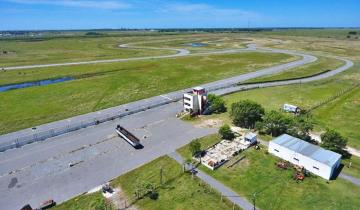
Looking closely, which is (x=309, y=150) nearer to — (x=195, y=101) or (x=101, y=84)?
(x=195, y=101)

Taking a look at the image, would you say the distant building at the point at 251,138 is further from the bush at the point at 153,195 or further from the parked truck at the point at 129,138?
the bush at the point at 153,195

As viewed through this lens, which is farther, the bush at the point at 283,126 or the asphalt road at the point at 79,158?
Answer: the bush at the point at 283,126

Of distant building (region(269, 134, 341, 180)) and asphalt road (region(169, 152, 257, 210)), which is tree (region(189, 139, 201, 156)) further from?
distant building (region(269, 134, 341, 180))

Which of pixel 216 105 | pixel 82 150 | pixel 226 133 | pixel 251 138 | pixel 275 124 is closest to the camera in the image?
pixel 82 150

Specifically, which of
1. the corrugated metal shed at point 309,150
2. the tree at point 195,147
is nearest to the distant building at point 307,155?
the corrugated metal shed at point 309,150

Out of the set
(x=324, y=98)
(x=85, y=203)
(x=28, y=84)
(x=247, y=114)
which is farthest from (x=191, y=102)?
(x=28, y=84)

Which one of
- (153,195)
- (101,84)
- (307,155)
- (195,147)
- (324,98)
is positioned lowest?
(153,195)
